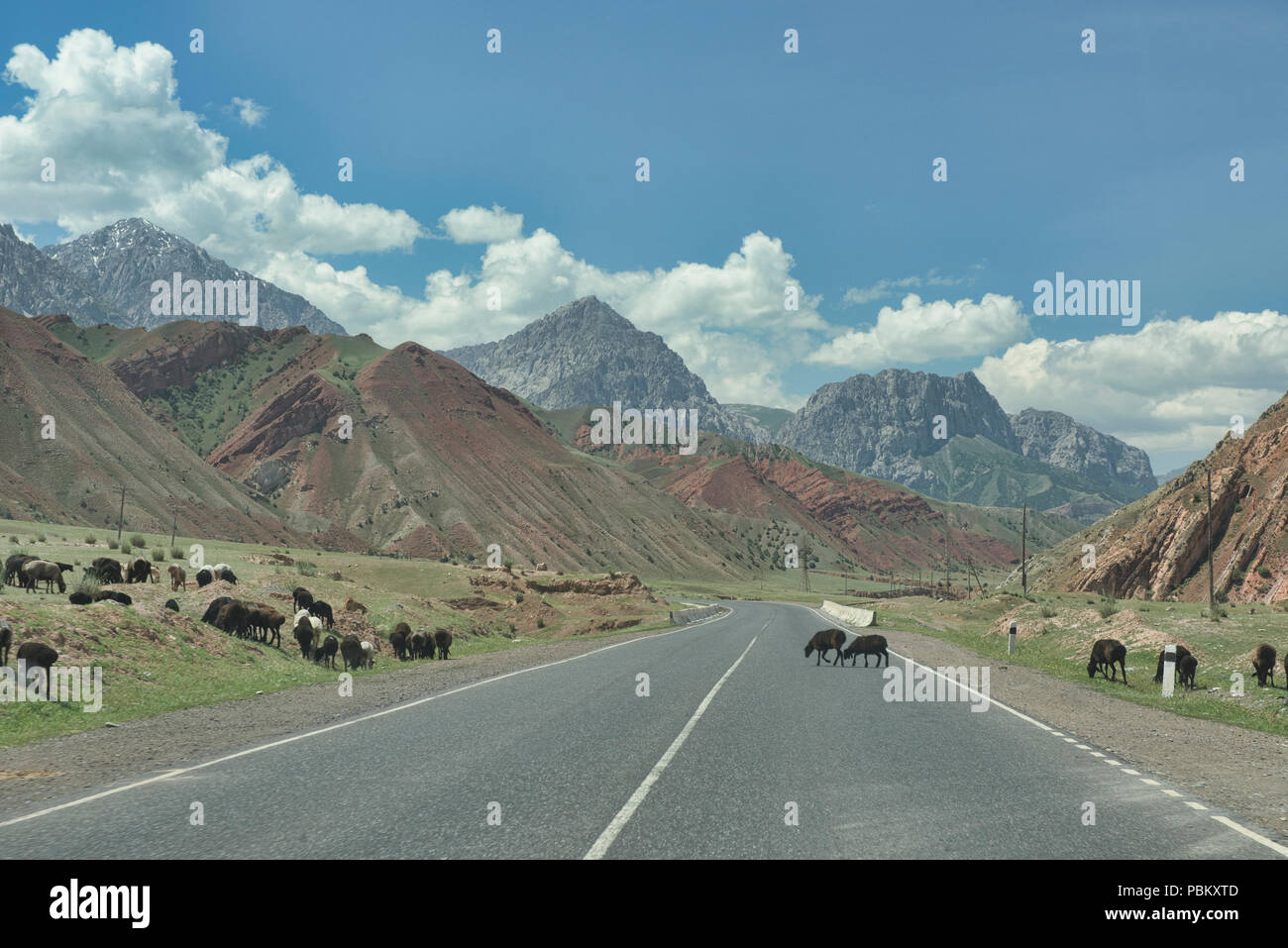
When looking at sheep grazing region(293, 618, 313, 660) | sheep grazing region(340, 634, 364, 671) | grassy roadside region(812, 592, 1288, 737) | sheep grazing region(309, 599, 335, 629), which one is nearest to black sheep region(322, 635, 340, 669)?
sheep grazing region(340, 634, 364, 671)

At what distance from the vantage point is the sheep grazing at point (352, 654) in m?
24.2

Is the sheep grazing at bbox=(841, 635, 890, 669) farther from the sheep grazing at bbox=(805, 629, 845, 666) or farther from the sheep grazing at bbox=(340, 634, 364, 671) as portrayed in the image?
the sheep grazing at bbox=(340, 634, 364, 671)

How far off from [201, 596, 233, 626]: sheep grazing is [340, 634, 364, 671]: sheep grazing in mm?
3479

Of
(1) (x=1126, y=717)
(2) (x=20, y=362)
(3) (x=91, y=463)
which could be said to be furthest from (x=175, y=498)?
(1) (x=1126, y=717)

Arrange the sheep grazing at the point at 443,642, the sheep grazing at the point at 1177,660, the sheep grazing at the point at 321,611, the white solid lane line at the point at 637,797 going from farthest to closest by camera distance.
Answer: the sheep grazing at the point at 443,642 → the sheep grazing at the point at 321,611 → the sheep grazing at the point at 1177,660 → the white solid lane line at the point at 637,797

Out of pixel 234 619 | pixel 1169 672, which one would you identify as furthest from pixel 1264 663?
pixel 234 619

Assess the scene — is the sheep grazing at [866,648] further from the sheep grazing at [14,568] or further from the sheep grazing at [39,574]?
the sheep grazing at [14,568]

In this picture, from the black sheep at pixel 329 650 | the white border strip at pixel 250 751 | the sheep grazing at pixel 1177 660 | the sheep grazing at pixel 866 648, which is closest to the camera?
the white border strip at pixel 250 751

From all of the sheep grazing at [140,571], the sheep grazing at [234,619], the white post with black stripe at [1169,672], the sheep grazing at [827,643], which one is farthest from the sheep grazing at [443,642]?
the white post with black stripe at [1169,672]

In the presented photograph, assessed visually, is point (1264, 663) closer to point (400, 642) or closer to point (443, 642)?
point (443, 642)

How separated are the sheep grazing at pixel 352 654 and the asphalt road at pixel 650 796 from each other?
1014 centimetres

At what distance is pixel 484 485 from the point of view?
133750mm
